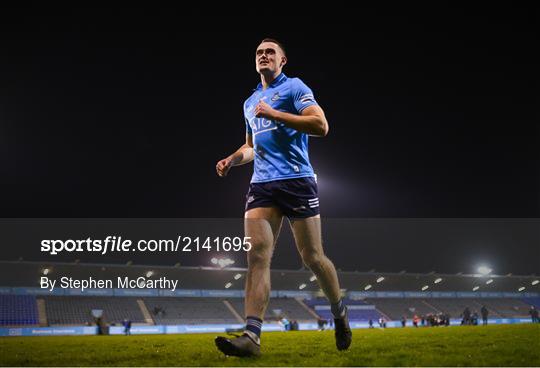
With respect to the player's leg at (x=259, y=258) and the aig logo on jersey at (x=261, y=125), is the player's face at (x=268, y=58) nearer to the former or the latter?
the aig logo on jersey at (x=261, y=125)

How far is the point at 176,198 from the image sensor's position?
138 feet

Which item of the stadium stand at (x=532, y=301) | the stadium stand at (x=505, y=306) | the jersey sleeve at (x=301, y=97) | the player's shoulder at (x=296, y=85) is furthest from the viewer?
the stadium stand at (x=532, y=301)

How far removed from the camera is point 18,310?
3631cm

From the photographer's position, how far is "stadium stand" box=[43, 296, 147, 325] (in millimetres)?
38625

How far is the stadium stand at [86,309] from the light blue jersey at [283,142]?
3650 cm

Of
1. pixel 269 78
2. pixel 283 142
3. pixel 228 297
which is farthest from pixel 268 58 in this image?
pixel 228 297

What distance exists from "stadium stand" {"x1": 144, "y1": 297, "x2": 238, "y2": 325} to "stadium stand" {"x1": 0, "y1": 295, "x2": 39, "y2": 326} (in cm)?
893

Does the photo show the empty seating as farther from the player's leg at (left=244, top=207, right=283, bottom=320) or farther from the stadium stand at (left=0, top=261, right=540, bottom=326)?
the player's leg at (left=244, top=207, right=283, bottom=320)

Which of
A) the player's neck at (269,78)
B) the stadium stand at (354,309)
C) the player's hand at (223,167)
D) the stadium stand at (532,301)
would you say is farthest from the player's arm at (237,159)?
the stadium stand at (532,301)

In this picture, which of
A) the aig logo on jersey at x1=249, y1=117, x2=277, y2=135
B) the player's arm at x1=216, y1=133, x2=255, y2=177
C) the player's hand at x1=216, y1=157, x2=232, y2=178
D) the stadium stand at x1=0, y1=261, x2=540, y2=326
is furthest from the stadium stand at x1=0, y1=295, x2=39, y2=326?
the aig logo on jersey at x1=249, y1=117, x2=277, y2=135

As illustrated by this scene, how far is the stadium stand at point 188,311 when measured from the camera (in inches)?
1672

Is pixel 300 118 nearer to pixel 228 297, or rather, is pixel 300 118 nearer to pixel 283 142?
pixel 283 142

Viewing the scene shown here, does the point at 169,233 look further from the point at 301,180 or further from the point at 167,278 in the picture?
the point at 301,180

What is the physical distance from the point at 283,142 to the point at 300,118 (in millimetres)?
558
